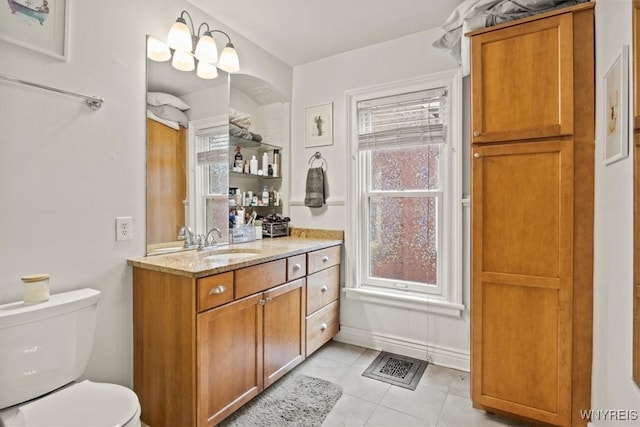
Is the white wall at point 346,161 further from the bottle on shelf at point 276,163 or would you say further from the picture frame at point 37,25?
the picture frame at point 37,25

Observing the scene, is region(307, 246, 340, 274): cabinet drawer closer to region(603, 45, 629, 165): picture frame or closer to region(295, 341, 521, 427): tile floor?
region(295, 341, 521, 427): tile floor

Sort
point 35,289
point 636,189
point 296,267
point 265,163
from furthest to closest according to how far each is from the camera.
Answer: point 265,163
point 296,267
point 35,289
point 636,189

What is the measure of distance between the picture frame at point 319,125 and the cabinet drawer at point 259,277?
4.21 ft

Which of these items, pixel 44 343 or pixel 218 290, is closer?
pixel 44 343

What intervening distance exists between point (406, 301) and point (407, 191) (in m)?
0.87

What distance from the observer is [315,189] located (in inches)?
112

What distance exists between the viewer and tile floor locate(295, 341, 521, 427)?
1.82 meters

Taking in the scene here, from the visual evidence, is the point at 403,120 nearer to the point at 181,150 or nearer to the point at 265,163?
the point at 265,163

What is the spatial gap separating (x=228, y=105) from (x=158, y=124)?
62 cm

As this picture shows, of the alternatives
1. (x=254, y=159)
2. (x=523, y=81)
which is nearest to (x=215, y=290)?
(x=254, y=159)

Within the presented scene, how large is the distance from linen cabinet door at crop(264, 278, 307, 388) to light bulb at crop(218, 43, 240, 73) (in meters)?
1.59

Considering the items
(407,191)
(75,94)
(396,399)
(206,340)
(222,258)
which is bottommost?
(396,399)
